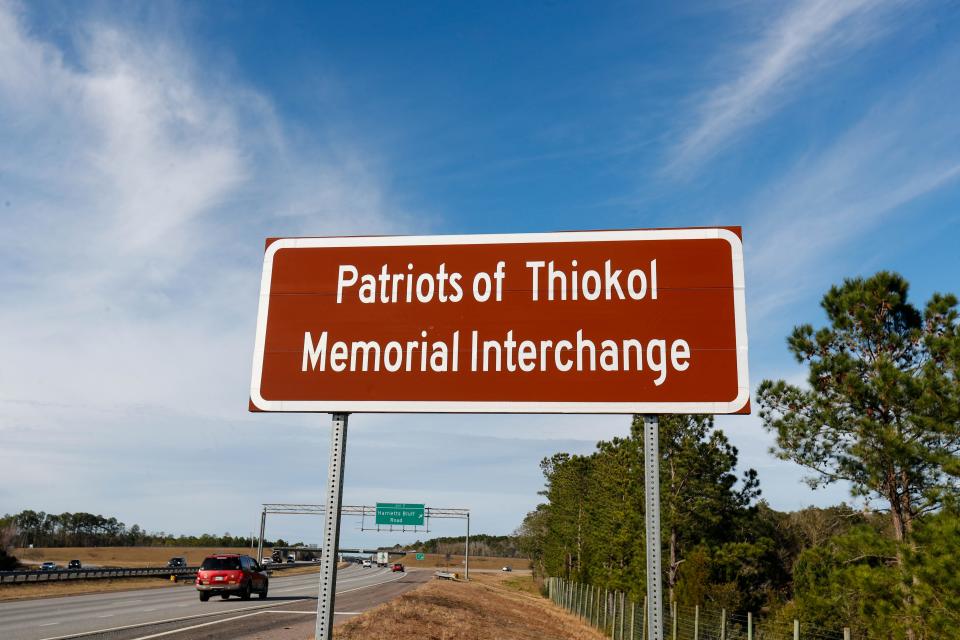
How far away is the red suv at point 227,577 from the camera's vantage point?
28359 millimetres

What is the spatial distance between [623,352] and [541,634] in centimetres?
2295

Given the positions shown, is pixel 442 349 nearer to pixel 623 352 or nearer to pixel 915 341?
pixel 623 352

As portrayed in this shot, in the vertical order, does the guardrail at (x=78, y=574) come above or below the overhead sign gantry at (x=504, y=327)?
below

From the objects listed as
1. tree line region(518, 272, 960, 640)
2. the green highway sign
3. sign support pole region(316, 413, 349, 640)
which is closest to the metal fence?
tree line region(518, 272, 960, 640)

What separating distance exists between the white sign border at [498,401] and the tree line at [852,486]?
38.4 ft

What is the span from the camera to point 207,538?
15938cm

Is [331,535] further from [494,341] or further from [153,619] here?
[153,619]

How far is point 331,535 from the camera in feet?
15.6

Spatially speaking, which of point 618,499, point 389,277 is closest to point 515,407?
point 389,277

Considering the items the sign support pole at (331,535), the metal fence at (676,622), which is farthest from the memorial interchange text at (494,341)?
the metal fence at (676,622)

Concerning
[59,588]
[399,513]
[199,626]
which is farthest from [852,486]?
[399,513]

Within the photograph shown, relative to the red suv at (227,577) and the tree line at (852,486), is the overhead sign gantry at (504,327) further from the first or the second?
the red suv at (227,577)

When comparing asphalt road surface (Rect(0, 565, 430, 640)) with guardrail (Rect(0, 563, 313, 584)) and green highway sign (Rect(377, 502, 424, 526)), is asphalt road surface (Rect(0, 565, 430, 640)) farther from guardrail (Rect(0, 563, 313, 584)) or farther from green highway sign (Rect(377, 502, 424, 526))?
green highway sign (Rect(377, 502, 424, 526))

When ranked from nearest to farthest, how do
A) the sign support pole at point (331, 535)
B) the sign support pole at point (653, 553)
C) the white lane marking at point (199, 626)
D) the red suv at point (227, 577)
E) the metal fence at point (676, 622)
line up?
the sign support pole at point (653, 553), the sign support pole at point (331, 535), the white lane marking at point (199, 626), the metal fence at point (676, 622), the red suv at point (227, 577)
